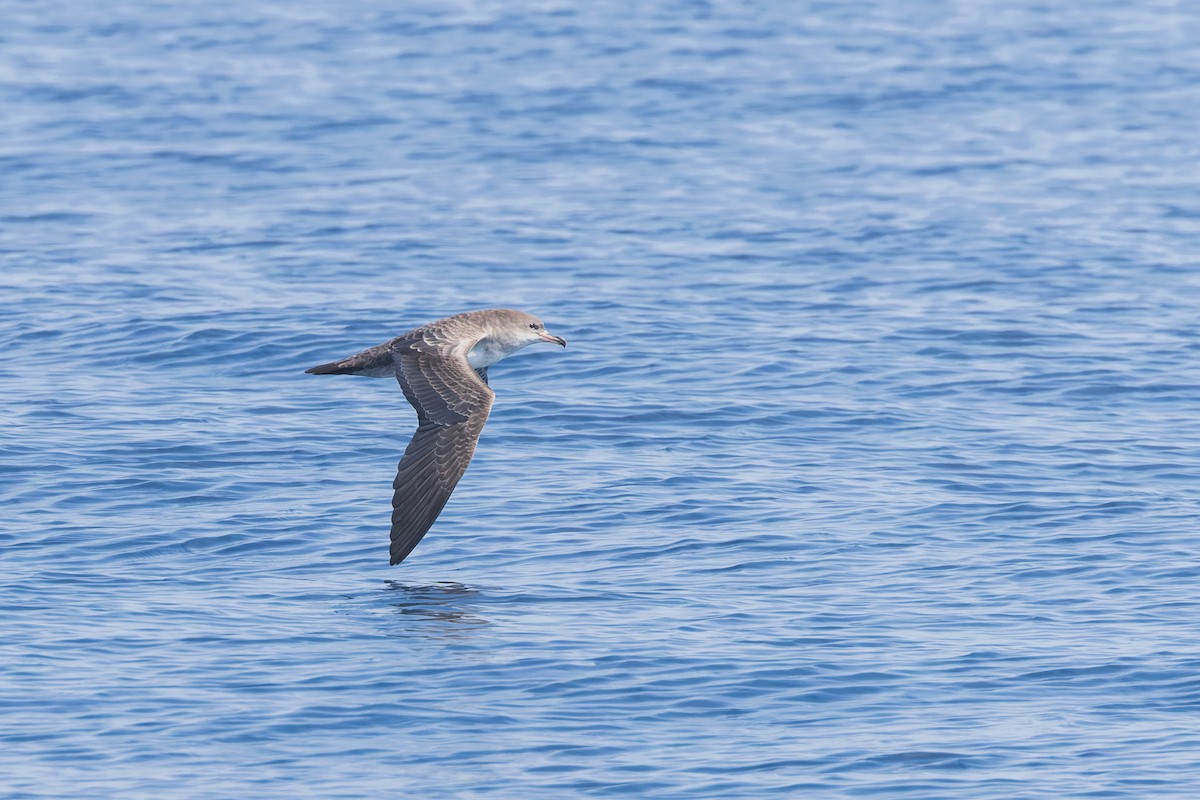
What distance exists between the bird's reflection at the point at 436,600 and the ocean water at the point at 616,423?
6cm

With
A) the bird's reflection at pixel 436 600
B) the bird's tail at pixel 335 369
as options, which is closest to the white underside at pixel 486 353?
the bird's tail at pixel 335 369

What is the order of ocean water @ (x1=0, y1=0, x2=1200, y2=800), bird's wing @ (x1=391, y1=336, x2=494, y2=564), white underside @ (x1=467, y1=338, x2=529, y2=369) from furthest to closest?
white underside @ (x1=467, y1=338, x2=529, y2=369) < bird's wing @ (x1=391, y1=336, x2=494, y2=564) < ocean water @ (x1=0, y1=0, x2=1200, y2=800)

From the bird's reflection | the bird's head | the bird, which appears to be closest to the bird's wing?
the bird

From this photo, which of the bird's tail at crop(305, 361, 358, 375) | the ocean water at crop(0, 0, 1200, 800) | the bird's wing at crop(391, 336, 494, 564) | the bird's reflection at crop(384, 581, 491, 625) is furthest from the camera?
the bird's tail at crop(305, 361, 358, 375)

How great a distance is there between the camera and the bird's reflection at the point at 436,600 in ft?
44.0

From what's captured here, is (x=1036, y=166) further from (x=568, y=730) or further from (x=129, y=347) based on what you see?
(x=568, y=730)

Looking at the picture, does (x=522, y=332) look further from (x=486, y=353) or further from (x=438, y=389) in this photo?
→ (x=438, y=389)

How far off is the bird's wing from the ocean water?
0.59 m

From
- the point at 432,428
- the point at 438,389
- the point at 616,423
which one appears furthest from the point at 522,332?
the point at 616,423

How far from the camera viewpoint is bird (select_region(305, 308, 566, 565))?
1392 cm

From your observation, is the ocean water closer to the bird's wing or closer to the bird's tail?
the bird's wing

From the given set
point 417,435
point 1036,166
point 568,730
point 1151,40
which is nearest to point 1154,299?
point 1036,166

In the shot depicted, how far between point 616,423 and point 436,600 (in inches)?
202

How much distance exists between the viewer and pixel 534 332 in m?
15.9
